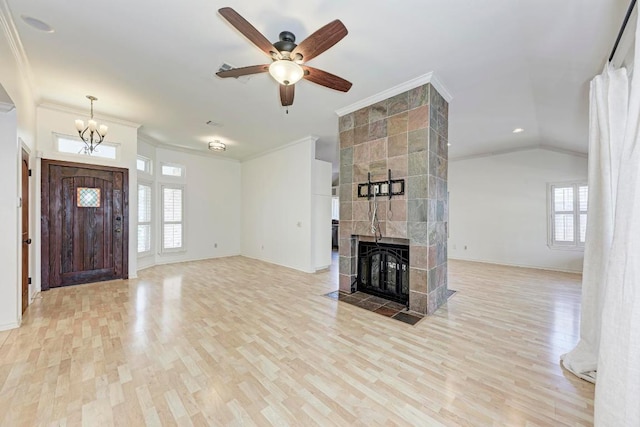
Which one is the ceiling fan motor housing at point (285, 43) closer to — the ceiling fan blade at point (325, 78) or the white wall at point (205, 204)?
the ceiling fan blade at point (325, 78)

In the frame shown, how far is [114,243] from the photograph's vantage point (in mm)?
4840

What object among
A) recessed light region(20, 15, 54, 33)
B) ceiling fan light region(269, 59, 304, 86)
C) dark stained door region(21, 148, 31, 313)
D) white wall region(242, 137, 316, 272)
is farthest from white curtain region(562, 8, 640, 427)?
dark stained door region(21, 148, 31, 313)

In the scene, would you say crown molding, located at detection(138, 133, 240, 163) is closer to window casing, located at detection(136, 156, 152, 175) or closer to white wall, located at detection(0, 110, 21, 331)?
window casing, located at detection(136, 156, 152, 175)

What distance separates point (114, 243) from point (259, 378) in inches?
178

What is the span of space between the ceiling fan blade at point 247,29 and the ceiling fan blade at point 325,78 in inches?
13.4

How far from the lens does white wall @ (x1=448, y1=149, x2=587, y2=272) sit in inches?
229

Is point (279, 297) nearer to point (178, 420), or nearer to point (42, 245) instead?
point (178, 420)

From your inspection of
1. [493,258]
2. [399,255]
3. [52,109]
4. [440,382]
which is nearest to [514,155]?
[493,258]

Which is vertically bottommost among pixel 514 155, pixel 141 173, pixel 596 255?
pixel 596 255

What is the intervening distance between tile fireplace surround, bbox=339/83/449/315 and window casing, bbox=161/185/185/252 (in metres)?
4.73

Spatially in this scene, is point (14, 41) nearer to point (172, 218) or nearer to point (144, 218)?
point (144, 218)

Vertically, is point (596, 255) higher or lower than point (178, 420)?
higher

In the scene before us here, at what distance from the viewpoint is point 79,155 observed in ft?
14.6

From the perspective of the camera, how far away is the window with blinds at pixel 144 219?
5.71m
